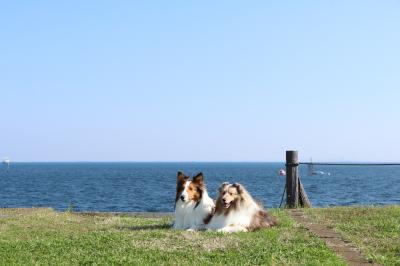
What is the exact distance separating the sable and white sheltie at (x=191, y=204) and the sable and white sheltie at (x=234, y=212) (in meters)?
0.39

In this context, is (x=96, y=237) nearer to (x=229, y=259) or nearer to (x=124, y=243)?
(x=124, y=243)

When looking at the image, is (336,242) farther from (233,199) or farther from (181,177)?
(181,177)

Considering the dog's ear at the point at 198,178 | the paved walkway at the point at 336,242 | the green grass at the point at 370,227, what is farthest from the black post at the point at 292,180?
the dog's ear at the point at 198,178

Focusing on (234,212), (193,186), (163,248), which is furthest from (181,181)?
(163,248)

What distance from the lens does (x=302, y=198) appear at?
2180 cm

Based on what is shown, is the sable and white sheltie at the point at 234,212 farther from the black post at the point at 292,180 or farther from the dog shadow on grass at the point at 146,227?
the black post at the point at 292,180

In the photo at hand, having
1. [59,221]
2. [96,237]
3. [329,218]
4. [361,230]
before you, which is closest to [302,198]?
[329,218]

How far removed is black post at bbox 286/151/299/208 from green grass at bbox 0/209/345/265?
5.97 metres

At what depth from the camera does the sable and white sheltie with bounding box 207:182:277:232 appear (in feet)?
47.2

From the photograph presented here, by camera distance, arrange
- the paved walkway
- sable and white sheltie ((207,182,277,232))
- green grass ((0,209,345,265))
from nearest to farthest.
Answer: green grass ((0,209,345,265)) < the paved walkway < sable and white sheltie ((207,182,277,232))

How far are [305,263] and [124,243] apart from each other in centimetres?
389

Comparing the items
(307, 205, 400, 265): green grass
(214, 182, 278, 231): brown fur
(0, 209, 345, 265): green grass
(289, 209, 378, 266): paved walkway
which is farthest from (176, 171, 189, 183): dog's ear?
(307, 205, 400, 265): green grass

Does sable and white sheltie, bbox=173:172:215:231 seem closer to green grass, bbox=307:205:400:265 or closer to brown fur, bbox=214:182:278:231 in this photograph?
brown fur, bbox=214:182:278:231

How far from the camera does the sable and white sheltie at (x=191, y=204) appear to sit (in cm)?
1502
